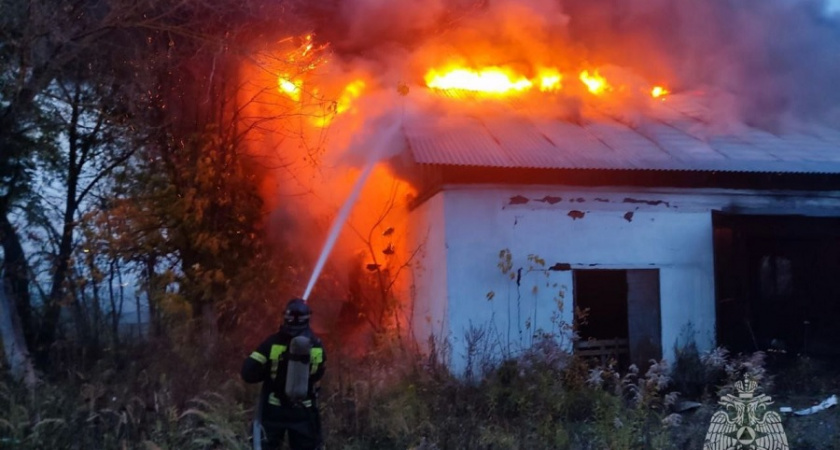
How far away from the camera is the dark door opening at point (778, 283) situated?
963 centimetres

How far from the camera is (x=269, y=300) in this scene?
10047 millimetres

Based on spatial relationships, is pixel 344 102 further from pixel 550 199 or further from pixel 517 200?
pixel 550 199

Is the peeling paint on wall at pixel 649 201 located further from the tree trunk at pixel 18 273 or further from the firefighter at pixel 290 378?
the tree trunk at pixel 18 273

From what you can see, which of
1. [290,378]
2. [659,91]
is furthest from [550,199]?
[659,91]

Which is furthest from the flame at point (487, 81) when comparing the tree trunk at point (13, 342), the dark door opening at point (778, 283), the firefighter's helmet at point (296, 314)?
the firefighter's helmet at point (296, 314)

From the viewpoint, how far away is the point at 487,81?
12.0m

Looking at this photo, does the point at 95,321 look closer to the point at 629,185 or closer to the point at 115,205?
the point at 115,205

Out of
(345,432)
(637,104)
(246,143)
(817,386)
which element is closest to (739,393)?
(817,386)

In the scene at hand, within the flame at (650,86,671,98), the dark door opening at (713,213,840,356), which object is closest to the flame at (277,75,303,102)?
the dark door opening at (713,213,840,356)

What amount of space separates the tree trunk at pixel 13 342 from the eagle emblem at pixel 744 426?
6542 mm

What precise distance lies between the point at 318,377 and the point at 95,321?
5.48m

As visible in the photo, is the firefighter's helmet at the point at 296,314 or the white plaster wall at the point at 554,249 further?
the white plaster wall at the point at 554,249

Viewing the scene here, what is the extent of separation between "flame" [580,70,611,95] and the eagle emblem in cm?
665

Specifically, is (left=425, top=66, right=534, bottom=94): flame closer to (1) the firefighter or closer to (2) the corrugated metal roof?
(2) the corrugated metal roof
